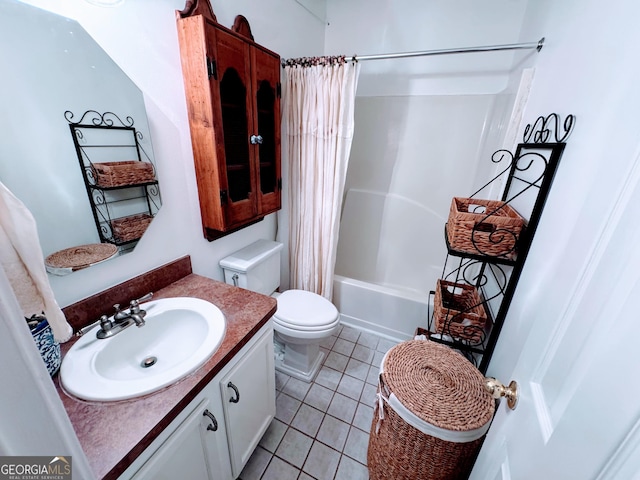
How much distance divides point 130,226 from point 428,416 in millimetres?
1277

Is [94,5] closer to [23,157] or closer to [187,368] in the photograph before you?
[23,157]

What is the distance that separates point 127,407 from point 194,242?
0.78m

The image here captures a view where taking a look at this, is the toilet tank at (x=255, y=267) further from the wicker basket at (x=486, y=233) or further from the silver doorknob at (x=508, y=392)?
the silver doorknob at (x=508, y=392)

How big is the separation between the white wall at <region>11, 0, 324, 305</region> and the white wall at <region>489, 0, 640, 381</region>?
1323mm

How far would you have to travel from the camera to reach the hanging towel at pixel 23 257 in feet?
1.31

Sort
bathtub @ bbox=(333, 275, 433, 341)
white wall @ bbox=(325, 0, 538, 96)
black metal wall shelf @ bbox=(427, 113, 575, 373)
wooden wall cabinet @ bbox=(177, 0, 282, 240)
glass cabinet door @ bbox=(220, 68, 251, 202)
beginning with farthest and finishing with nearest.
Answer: bathtub @ bbox=(333, 275, 433, 341) → white wall @ bbox=(325, 0, 538, 96) → glass cabinet door @ bbox=(220, 68, 251, 202) → wooden wall cabinet @ bbox=(177, 0, 282, 240) → black metal wall shelf @ bbox=(427, 113, 575, 373)

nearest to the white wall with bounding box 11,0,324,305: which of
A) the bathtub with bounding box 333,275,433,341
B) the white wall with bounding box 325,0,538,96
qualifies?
the white wall with bounding box 325,0,538,96

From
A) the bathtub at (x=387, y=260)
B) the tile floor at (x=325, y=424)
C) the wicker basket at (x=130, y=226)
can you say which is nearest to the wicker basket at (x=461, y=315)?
the bathtub at (x=387, y=260)

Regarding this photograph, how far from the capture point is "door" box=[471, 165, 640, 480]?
0.98 ft

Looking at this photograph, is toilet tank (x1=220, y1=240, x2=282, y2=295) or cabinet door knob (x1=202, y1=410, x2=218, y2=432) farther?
toilet tank (x1=220, y1=240, x2=282, y2=295)

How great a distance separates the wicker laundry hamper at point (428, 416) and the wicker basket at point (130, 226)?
111 cm

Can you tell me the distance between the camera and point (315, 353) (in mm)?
1678

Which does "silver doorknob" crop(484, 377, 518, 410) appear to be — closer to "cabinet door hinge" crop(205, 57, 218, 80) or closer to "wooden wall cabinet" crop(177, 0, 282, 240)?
"wooden wall cabinet" crop(177, 0, 282, 240)

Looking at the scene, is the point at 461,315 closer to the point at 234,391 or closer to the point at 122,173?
the point at 234,391
